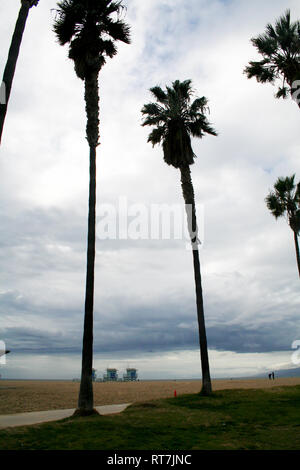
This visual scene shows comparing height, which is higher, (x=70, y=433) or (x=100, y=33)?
(x=100, y=33)

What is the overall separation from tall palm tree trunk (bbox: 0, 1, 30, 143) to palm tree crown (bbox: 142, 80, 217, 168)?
45.1ft

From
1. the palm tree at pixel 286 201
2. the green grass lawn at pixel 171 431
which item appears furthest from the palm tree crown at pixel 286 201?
the green grass lawn at pixel 171 431

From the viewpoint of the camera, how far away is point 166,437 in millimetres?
10008

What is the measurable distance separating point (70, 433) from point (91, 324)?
4777mm

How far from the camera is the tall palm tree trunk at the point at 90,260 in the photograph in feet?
45.4

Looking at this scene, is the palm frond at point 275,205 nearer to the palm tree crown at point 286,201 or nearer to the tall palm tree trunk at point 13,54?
the palm tree crown at point 286,201

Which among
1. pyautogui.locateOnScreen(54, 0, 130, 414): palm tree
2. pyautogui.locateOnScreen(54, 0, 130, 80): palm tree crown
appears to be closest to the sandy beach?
pyautogui.locateOnScreen(54, 0, 130, 414): palm tree

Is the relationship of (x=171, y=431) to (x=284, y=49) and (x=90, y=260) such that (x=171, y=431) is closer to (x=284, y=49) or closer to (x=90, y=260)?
(x=90, y=260)

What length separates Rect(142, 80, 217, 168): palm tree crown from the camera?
24141mm

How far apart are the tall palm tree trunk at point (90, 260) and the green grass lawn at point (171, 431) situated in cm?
102

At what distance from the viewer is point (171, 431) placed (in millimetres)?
10812

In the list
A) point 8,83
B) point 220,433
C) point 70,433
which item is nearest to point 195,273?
point 220,433
